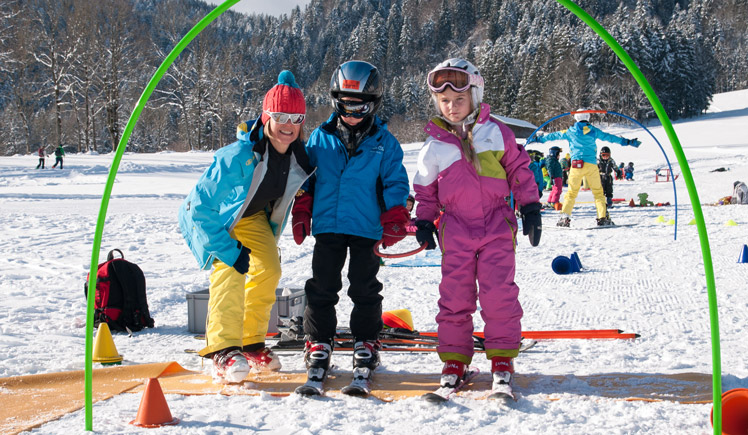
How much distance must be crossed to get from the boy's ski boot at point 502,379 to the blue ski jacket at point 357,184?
988 mm

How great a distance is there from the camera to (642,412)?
2650 mm

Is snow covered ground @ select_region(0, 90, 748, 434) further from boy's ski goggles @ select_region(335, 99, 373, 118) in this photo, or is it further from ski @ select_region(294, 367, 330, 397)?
boy's ski goggles @ select_region(335, 99, 373, 118)

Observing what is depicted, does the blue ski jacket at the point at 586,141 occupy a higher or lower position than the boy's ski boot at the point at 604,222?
higher

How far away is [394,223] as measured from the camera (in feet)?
11.1

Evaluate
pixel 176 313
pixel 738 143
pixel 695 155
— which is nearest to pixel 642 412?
pixel 176 313

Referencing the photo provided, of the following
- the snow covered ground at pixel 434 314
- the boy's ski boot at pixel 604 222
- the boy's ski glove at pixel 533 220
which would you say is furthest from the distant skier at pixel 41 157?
the boy's ski glove at pixel 533 220

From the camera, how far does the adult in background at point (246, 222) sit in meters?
3.37

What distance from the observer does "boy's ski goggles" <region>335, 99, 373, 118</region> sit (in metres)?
3.54

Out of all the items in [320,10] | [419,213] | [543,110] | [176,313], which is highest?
[320,10]

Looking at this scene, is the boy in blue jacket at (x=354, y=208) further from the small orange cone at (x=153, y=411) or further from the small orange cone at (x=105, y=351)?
the small orange cone at (x=105, y=351)

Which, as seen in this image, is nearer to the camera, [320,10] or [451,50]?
[451,50]

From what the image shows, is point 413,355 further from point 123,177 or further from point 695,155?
point 695,155

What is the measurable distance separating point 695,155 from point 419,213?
107 feet

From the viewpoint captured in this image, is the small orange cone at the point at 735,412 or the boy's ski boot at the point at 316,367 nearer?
the small orange cone at the point at 735,412
